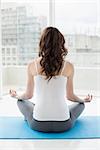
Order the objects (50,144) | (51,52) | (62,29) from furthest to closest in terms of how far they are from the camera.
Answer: (62,29), (51,52), (50,144)

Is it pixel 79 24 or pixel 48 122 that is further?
pixel 79 24

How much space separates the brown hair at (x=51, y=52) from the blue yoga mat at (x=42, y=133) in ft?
1.63

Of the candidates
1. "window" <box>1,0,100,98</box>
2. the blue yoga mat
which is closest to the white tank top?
the blue yoga mat

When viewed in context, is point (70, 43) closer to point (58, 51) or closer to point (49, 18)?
point (49, 18)

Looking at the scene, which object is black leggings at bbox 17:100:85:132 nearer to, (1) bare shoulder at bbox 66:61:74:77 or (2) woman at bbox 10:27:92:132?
(2) woman at bbox 10:27:92:132

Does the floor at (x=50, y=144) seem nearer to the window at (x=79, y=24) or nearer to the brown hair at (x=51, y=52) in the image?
the brown hair at (x=51, y=52)

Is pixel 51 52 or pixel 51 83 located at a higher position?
pixel 51 52

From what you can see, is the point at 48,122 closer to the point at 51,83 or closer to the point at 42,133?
the point at 42,133

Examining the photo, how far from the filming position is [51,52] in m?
2.46

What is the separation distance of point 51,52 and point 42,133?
27.5 inches

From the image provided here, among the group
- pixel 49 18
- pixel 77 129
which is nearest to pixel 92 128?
pixel 77 129

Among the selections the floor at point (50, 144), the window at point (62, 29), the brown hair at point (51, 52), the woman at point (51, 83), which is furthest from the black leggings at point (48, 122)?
the window at point (62, 29)

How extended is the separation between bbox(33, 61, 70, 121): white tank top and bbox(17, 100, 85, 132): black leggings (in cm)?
4

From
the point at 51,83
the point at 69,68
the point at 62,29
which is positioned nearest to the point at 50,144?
the point at 51,83
